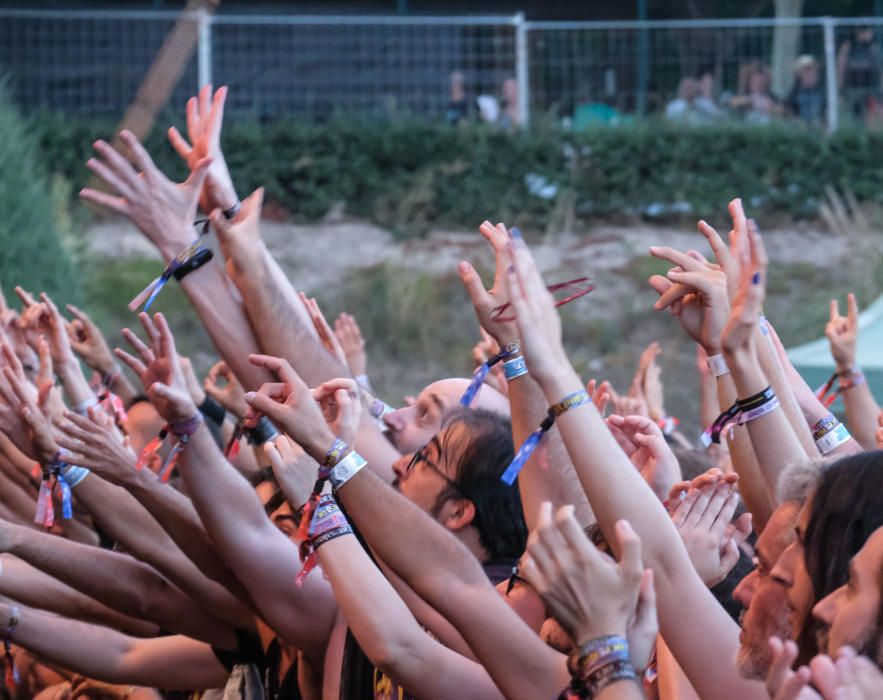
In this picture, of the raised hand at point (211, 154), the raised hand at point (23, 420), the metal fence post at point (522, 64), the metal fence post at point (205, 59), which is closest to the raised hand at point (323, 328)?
the raised hand at point (211, 154)

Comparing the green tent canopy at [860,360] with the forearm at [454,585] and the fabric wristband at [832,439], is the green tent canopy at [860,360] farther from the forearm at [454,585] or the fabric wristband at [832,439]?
the forearm at [454,585]

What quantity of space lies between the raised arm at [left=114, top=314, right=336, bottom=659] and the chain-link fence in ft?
33.7

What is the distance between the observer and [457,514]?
3275 mm

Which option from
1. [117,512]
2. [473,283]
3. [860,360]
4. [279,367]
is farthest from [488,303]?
[860,360]

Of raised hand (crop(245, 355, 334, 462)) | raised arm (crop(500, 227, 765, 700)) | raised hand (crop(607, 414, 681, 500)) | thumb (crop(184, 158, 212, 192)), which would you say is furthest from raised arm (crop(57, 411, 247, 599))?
raised arm (crop(500, 227, 765, 700))

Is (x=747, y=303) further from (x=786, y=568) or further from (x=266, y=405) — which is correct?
(x=266, y=405)

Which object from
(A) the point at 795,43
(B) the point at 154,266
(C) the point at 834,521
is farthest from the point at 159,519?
(A) the point at 795,43

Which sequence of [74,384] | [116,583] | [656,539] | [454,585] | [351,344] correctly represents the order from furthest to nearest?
[351,344] < [74,384] < [116,583] < [454,585] < [656,539]

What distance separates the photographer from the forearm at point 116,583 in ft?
12.0

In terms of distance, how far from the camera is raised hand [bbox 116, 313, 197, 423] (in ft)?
10.5

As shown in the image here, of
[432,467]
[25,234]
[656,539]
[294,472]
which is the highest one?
[656,539]

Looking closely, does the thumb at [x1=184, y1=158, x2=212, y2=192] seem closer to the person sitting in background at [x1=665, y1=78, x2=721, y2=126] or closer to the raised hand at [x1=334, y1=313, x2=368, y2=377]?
the raised hand at [x1=334, y1=313, x2=368, y2=377]

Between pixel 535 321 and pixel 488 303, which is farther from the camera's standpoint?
pixel 488 303

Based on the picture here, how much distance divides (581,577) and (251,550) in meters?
1.33
